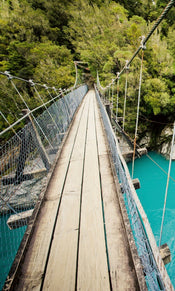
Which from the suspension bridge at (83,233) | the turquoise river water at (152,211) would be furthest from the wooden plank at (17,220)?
the turquoise river water at (152,211)

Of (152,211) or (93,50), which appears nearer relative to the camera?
(152,211)

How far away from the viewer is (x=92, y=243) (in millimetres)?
962

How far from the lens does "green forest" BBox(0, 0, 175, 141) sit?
814 centimetres

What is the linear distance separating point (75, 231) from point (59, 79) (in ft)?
42.9

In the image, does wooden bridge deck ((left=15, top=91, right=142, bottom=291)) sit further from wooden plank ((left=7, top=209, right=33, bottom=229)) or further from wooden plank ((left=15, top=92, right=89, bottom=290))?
wooden plank ((left=7, top=209, right=33, bottom=229))

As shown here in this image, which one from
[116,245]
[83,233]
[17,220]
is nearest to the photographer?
[116,245]

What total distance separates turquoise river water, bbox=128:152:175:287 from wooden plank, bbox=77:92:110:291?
4.91 m

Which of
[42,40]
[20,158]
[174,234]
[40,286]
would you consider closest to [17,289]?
[40,286]

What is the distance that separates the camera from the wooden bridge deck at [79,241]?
779 mm

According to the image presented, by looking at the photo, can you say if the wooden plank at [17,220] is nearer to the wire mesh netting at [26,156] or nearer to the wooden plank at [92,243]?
the wire mesh netting at [26,156]

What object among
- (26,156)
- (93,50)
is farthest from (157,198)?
(93,50)

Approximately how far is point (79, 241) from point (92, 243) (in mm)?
98

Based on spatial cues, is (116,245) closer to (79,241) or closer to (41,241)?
(79,241)

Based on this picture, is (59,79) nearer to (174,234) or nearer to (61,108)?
(61,108)
